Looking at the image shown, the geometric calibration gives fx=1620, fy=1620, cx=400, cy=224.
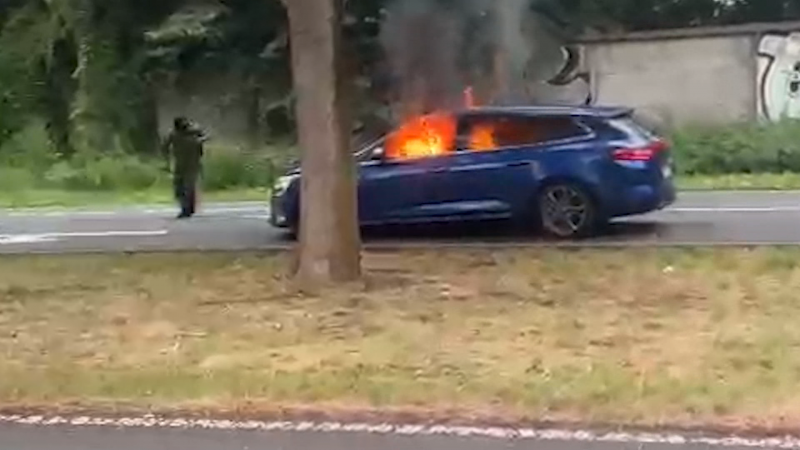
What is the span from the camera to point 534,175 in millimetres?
17125

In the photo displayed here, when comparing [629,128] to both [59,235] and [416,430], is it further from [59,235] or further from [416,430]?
[416,430]

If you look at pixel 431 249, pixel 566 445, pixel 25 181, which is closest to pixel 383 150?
pixel 431 249

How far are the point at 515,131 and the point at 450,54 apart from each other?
53.0ft

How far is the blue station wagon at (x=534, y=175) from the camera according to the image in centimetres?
1698

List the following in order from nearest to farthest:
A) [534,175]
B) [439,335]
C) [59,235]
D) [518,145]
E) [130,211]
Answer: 1. [439,335]
2. [534,175]
3. [518,145]
4. [59,235]
5. [130,211]

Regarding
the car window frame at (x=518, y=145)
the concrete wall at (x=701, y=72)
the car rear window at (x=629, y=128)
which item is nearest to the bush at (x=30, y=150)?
the concrete wall at (x=701, y=72)

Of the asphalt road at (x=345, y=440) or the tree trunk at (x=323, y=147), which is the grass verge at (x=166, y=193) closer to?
the tree trunk at (x=323, y=147)

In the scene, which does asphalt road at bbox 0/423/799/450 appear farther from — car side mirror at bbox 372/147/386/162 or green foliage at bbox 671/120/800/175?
green foliage at bbox 671/120/800/175

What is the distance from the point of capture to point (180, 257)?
16.0m

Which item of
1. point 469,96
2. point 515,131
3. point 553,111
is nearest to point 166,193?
point 469,96

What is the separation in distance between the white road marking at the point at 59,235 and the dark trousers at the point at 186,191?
2042 mm

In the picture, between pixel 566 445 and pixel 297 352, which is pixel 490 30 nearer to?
pixel 297 352

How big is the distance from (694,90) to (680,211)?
15377 millimetres

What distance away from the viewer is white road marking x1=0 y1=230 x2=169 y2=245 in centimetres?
1966
